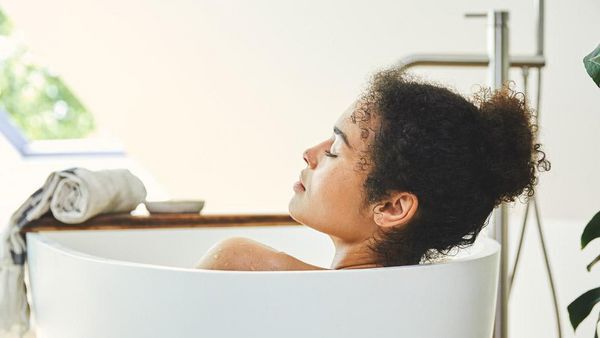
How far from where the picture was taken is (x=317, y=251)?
102 inches

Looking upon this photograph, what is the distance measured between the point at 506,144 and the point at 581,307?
0.51m

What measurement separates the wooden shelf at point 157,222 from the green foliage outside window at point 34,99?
10.8ft

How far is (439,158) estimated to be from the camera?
4.96 ft

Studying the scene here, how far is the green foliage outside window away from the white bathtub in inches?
160

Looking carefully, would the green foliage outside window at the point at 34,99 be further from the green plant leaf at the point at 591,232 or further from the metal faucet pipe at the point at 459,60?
the green plant leaf at the point at 591,232

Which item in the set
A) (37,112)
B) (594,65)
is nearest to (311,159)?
(594,65)

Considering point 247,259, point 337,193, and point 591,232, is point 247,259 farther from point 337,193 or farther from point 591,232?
point 591,232

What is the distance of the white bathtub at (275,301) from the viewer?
1354 mm

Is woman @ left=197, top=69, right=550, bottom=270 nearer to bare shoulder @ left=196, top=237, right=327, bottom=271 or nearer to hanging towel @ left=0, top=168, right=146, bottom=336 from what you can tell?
bare shoulder @ left=196, top=237, right=327, bottom=271

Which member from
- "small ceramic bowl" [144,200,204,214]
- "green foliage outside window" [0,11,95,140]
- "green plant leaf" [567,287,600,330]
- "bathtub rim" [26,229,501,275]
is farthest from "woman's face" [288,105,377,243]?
"green foliage outside window" [0,11,95,140]

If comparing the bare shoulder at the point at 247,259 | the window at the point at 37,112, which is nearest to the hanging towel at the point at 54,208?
the bare shoulder at the point at 247,259

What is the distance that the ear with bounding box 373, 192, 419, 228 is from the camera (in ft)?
5.02

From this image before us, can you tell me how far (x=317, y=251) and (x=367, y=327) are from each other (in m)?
1.20

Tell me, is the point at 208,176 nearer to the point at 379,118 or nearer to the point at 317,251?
the point at 317,251
